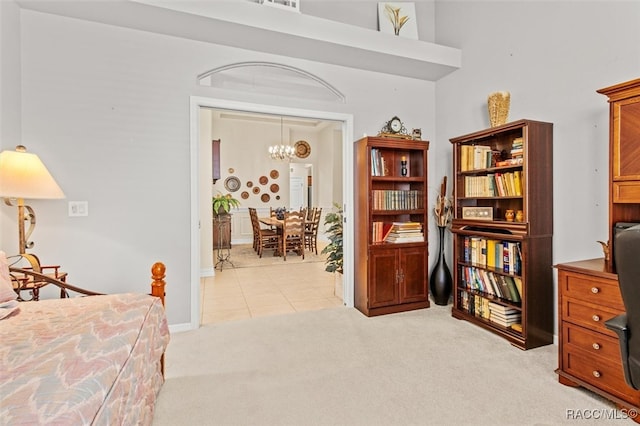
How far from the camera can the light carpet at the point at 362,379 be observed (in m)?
1.70

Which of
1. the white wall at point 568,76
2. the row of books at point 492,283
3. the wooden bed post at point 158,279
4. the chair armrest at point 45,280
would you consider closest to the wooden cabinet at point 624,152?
the white wall at point 568,76

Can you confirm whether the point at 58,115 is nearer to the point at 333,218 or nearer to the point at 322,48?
the point at 322,48

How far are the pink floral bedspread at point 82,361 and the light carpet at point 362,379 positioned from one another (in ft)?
1.32

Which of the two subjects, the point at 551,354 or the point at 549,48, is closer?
the point at 551,354

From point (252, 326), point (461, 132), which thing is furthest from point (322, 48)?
point (252, 326)

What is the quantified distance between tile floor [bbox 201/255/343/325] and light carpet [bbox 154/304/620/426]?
46 centimetres

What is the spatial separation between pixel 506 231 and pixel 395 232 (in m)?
1.01

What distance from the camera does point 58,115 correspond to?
2.54 meters

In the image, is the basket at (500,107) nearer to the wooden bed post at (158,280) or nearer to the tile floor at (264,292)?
the tile floor at (264,292)

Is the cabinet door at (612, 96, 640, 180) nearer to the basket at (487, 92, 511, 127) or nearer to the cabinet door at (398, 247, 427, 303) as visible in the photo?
the basket at (487, 92, 511, 127)

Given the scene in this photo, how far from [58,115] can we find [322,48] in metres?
2.33

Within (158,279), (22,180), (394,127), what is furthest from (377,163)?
(22,180)

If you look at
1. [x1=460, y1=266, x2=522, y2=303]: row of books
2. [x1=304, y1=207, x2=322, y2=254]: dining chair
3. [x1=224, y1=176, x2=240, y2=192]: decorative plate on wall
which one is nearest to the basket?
[x1=460, y1=266, x2=522, y2=303]: row of books

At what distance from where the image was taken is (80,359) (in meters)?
1.07
